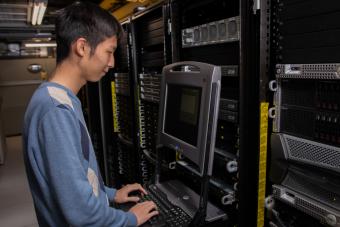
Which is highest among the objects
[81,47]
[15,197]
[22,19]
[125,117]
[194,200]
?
[22,19]

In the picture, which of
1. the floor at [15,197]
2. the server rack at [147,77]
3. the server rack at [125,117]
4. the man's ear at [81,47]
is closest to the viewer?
the man's ear at [81,47]

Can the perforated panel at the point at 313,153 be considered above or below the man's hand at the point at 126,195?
above

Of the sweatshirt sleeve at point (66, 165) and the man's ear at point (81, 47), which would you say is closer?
the sweatshirt sleeve at point (66, 165)

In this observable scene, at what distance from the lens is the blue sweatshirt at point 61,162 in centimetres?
86

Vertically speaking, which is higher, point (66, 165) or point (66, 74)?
point (66, 74)

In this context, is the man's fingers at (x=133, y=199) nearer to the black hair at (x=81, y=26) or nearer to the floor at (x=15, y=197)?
the black hair at (x=81, y=26)

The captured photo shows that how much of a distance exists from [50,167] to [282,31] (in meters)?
0.93

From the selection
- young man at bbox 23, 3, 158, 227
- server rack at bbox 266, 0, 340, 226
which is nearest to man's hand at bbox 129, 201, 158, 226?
young man at bbox 23, 3, 158, 227

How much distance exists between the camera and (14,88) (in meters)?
7.75

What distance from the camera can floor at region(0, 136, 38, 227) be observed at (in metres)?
3.24

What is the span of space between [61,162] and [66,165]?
0.7 inches

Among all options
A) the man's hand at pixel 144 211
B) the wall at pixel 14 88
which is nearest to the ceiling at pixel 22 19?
the wall at pixel 14 88

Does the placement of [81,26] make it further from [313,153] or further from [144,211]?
[313,153]

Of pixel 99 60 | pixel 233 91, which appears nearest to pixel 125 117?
pixel 233 91
